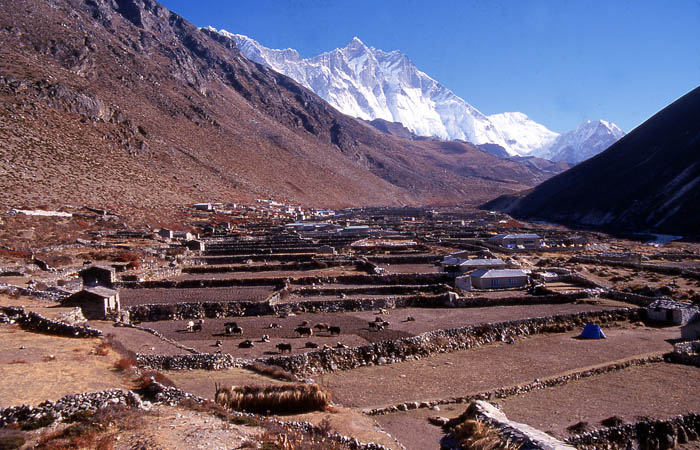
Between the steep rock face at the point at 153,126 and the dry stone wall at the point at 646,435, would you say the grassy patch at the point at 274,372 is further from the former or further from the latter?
the steep rock face at the point at 153,126

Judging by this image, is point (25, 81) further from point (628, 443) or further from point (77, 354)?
point (628, 443)

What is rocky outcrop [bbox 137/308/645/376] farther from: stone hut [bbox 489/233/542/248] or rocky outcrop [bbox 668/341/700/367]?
stone hut [bbox 489/233/542/248]

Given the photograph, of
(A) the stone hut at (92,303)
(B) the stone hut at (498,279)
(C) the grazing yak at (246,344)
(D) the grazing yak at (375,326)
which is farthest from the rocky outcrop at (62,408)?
(B) the stone hut at (498,279)

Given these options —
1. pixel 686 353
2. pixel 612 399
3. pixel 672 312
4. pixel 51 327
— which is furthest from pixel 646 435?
pixel 51 327

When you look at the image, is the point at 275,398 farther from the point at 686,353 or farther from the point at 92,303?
the point at 686,353

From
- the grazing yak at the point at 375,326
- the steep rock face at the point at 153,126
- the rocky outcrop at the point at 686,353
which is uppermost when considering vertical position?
the steep rock face at the point at 153,126

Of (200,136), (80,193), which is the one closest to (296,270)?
(80,193)

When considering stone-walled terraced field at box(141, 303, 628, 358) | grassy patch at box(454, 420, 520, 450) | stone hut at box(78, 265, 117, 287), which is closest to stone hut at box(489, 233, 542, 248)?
stone-walled terraced field at box(141, 303, 628, 358)
